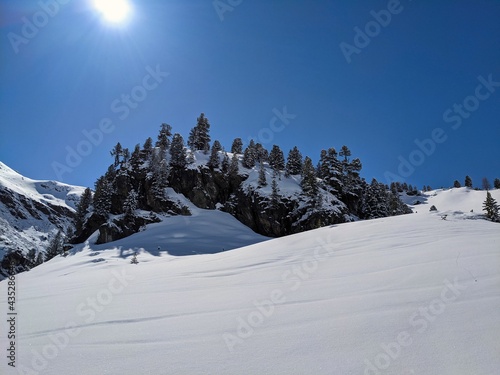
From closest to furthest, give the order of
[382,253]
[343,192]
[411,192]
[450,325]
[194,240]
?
1. [450,325]
2. [382,253]
3. [194,240]
4. [343,192]
5. [411,192]

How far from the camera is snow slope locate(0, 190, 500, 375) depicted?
127 inches

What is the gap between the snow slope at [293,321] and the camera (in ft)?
10.6

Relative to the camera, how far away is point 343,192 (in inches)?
2078

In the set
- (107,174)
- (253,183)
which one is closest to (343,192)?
(253,183)

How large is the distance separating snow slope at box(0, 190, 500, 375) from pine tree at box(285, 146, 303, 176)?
178ft

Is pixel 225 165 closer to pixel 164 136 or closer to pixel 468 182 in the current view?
pixel 164 136

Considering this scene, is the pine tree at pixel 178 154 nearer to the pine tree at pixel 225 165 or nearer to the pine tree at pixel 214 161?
the pine tree at pixel 214 161

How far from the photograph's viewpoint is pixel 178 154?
58.2m

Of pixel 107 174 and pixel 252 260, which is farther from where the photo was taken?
pixel 107 174

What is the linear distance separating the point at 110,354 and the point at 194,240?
30684 millimetres

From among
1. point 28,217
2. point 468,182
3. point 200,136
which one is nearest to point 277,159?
point 200,136

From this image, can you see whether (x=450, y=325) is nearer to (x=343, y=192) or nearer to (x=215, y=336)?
(x=215, y=336)

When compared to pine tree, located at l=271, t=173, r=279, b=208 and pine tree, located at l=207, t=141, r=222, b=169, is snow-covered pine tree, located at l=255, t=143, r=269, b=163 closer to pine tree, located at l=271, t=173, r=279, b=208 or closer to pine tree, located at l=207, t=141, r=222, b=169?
pine tree, located at l=207, t=141, r=222, b=169

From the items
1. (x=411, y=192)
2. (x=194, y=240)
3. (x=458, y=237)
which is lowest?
(x=458, y=237)
